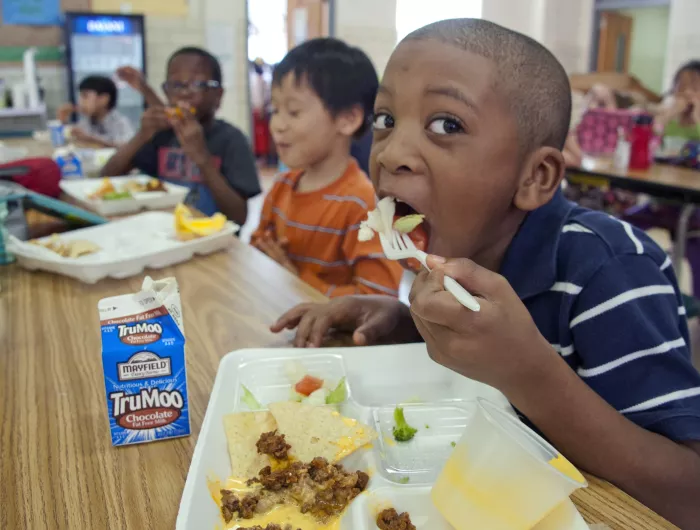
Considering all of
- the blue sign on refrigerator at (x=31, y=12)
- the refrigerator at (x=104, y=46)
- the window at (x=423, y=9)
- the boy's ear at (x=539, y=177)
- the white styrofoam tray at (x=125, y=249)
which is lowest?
the white styrofoam tray at (x=125, y=249)

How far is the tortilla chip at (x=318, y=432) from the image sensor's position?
79 centimetres

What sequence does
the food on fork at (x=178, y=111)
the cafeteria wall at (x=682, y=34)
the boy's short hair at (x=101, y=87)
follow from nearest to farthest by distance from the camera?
the food on fork at (x=178, y=111) → the boy's short hair at (x=101, y=87) → the cafeteria wall at (x=682, y=34)

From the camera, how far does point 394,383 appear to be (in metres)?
1.02

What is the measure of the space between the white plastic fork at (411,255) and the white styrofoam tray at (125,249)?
2.75 feet

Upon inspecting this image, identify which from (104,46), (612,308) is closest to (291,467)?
(612,308)

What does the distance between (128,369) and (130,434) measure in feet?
0.31

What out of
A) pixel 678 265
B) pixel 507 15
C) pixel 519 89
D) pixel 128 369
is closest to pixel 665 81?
pixel 507 15

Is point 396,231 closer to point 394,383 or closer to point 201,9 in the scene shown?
point 394,383

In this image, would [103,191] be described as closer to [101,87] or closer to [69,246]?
[69,246]

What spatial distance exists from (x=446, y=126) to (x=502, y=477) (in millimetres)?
482

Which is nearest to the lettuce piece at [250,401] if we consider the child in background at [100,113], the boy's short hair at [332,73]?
the boy's short hair at [332,73]

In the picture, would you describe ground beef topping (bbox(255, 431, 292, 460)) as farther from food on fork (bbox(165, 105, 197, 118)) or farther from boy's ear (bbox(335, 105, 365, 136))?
food on fork (bbox(165, 105, 197, 118))

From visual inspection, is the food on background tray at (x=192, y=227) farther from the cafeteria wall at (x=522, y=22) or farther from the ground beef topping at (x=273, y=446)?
the cafeteria wall at (x=522, y=22)

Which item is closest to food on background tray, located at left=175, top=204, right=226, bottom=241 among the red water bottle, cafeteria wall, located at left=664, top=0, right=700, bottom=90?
the red water bottle
